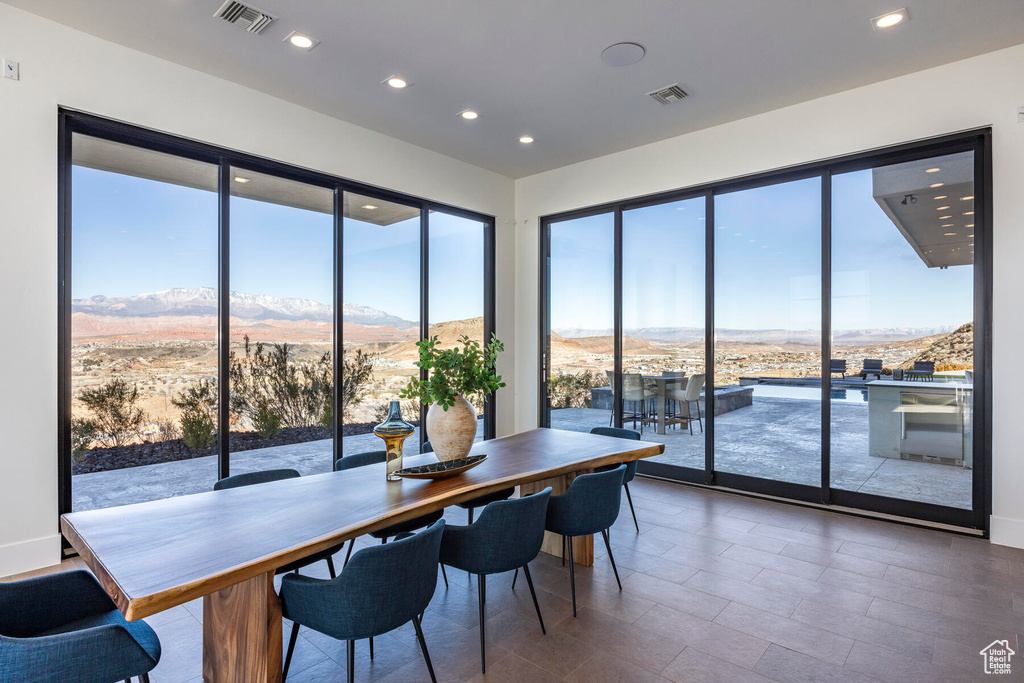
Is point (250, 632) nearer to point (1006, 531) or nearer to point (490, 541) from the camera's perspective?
point (490, 541)

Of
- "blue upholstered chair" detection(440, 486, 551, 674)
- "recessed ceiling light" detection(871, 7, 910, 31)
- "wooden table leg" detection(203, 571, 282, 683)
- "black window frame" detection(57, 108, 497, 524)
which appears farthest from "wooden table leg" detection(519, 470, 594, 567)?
"recessed ceiling light" detection(871, 7, 910, 31)

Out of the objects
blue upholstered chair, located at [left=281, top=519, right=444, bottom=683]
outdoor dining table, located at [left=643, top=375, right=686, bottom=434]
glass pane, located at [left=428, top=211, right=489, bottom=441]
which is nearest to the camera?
blue upholstered chair, located at [left=281, top=519, right=444, bottom=683]

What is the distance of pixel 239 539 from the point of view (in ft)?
5.97

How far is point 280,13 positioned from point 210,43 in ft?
2.36

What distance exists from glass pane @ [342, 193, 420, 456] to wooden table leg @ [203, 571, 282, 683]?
2.81m

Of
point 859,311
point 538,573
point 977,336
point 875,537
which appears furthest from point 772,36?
point 538,573

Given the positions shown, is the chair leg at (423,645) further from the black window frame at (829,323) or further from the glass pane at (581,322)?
the glass pane at (581,322)

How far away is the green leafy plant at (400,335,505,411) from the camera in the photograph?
9.24ft

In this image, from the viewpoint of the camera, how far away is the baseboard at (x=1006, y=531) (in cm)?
363

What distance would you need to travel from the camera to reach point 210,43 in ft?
11.8

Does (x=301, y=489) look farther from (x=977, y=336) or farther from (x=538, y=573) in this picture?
(x=977, y=336)

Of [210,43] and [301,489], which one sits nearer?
[301,489]

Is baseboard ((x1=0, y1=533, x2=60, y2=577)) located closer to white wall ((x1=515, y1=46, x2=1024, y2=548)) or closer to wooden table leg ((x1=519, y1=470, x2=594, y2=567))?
wooden table leg ((x1=519, y1=470, x2=594, y2=567))

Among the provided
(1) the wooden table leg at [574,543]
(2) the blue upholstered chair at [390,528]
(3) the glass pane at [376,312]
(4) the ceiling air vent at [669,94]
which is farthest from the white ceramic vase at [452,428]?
(4) the ceiling air vent at [669,94]
